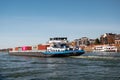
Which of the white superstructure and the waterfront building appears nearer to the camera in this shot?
the waterfront building

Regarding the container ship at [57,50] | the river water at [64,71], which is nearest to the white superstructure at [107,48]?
the container ship at [57,50]

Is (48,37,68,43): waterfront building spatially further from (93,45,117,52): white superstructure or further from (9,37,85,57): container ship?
(93,45,117,52): white superstructure

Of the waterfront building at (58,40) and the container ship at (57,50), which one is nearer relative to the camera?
the container ship at (57,50)

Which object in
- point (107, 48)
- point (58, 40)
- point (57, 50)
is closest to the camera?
point (57, 50)

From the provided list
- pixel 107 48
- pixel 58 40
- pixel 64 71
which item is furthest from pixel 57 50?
pixel 107 48

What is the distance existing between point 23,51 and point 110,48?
2922 inches

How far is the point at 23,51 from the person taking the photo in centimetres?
10844

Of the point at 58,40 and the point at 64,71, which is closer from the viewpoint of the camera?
the point at 64,71

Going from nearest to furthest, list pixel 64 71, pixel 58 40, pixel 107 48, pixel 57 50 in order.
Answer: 1. pixel 64 71
2. pixel 57 50
3. pixel 58 40
4. pixel 107 48

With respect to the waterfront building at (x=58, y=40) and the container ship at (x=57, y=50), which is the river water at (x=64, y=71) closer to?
the container ship at (x=57, y=50)

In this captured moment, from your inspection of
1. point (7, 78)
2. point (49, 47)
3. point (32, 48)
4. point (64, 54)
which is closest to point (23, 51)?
point (32, 48)

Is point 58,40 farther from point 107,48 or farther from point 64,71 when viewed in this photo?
point 107,48

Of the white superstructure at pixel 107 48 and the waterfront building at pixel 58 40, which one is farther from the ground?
the waterfront building at pixel 58 40

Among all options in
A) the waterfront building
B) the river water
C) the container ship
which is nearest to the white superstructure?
the container ship
